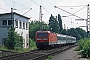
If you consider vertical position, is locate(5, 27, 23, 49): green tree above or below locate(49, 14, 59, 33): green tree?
below

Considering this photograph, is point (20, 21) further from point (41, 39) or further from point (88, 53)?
point (88, 53)

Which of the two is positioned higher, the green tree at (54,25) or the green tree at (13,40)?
the green tree at (54,25)

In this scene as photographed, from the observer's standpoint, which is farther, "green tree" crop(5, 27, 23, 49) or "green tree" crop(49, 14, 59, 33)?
"green tree" crop(49, 14, 59, 33)

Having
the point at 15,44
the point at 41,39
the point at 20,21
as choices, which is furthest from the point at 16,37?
the point at 20,21

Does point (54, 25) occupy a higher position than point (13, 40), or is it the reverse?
point (54, 25)

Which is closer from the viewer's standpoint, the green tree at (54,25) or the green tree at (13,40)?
the green tree at (13,40)

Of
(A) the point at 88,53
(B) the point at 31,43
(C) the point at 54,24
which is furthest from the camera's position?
(C) the point at 54,24

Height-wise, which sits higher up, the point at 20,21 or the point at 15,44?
the point at 20,21

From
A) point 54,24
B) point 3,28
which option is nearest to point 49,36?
point 3,28

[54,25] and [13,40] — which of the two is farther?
[54,25]

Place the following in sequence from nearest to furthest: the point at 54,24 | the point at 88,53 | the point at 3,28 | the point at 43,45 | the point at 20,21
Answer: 1. the point at 88,53
2. the point at 43,45
3. the point at 3,28
4. the point at 20,21
5. the point at 54,24

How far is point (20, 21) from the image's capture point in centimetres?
5234

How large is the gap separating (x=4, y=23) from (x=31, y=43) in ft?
42.1

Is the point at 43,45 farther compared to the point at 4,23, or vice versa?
the point at 4,23
